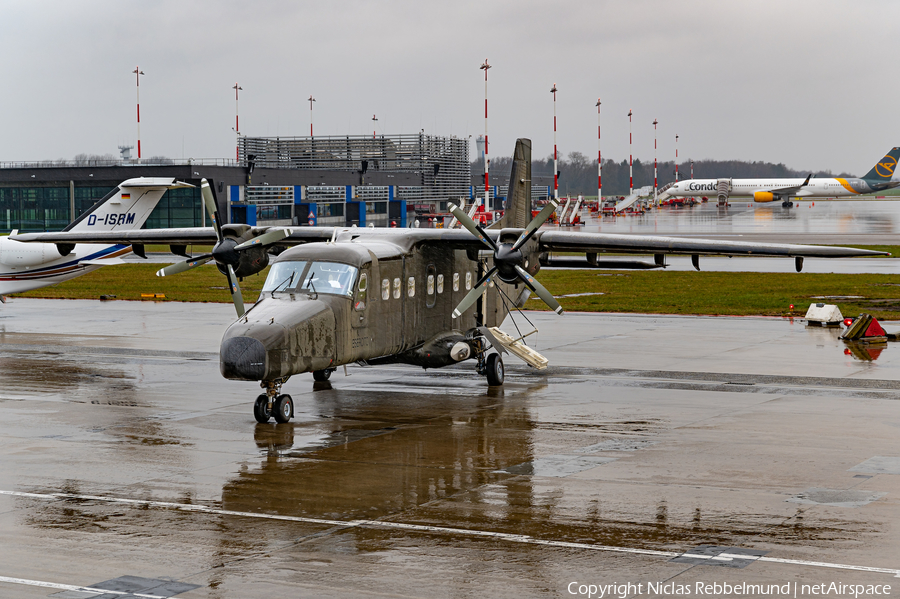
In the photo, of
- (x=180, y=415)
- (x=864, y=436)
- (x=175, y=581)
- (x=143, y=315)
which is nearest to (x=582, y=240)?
(x=864, y=436)

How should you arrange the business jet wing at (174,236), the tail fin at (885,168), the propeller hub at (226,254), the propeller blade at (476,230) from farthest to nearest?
1. the tail fin at (885,168)
2. the business jet wing at (174,236)
3. the propeller hub at (226,254)
4. the propeller blade at (476,230)

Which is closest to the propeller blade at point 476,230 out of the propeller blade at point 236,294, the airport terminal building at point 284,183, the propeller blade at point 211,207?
the propeller blade at point 236,294

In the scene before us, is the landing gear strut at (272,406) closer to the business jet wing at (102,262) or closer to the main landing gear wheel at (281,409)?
the main landing gear wheel at (281,409)

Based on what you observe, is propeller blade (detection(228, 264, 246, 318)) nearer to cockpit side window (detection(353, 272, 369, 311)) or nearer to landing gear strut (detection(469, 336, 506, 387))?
cockpit side window (detection(353, 272, 369, 311))

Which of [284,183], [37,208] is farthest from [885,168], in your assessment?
[37,208]

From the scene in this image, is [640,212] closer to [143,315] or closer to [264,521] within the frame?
[143,315]

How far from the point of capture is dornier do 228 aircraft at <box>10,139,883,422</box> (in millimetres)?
19000

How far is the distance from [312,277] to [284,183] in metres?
84.5

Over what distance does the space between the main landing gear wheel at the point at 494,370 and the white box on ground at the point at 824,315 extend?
15.2 meters

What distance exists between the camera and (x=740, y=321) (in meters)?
35.6

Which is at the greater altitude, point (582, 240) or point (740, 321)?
point (582, 240)

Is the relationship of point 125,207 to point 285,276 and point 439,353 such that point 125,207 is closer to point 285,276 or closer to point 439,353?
point 439,353

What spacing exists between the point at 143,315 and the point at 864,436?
96.2ft

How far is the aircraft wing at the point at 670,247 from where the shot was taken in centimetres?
2317
